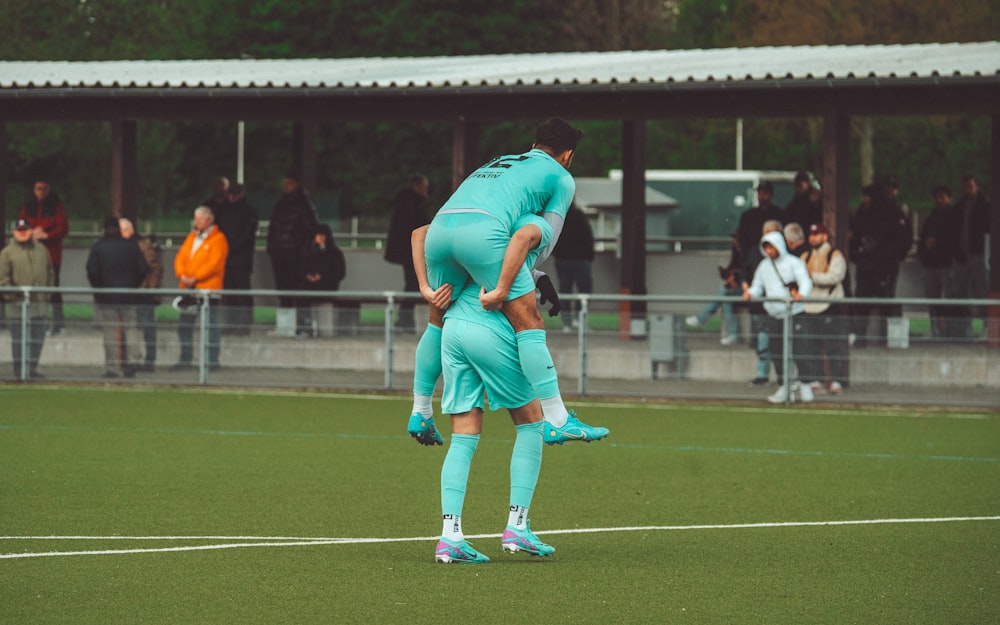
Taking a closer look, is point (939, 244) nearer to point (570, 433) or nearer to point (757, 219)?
point (757, 219)

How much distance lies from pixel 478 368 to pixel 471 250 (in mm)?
530

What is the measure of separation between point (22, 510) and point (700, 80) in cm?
1063

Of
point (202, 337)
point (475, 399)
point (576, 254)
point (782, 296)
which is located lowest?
point (475, 399)

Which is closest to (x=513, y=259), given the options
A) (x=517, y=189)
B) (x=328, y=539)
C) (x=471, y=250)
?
(x=471, y=250)

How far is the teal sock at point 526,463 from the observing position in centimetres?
793

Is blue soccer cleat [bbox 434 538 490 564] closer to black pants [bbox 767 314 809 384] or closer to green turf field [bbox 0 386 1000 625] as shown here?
green turf field [bbox 0 386 1000 625]

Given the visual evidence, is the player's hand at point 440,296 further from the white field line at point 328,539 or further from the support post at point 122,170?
the support post at point 122,170

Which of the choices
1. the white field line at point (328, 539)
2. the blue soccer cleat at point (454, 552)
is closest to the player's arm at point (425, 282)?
the blue soccer cleat at point (454, 552)

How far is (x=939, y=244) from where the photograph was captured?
21391 mm

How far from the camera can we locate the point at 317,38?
54.5 m

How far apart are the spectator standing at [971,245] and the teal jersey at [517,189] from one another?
13.8 m

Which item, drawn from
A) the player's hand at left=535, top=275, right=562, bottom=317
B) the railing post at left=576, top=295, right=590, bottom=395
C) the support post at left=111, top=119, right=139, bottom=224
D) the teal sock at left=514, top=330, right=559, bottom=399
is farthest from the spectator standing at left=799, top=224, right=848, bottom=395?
the teal sock at left=514, top=330, right=559, bottom=399

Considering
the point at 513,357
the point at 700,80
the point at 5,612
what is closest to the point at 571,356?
the point at 700,80

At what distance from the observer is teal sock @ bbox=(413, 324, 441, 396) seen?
26.2 ft
